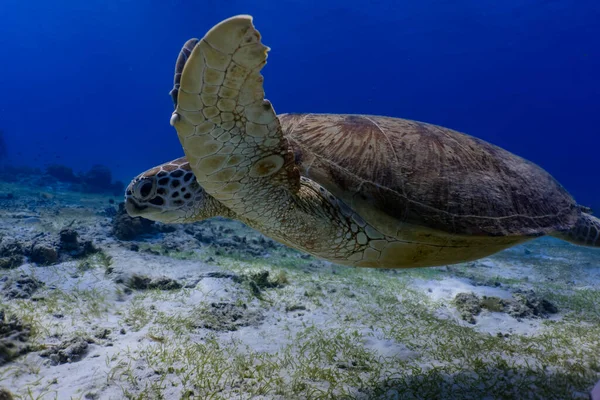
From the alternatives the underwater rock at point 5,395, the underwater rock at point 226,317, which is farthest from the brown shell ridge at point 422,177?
the underwater rock at point 5,395

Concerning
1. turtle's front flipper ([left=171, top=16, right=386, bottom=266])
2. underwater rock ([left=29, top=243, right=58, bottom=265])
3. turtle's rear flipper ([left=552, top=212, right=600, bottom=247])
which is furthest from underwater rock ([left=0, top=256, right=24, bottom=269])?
turtle's rear flipper ([left=552, top=212, right=600, bottom=247])

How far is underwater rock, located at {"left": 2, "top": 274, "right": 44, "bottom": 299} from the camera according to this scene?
346cm

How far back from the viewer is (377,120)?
10.9 feet

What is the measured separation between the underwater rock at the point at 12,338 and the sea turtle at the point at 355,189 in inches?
50.6

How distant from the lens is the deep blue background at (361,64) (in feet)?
201

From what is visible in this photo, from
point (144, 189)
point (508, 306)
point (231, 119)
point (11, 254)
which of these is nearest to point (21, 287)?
point (11, 254)

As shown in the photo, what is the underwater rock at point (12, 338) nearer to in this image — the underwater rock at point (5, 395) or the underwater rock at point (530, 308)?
the underwater rock at point (5, 395)

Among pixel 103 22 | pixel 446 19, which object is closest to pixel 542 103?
pixel 446 19

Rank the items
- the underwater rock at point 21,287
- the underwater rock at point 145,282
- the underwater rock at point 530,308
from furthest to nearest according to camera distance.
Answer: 1. the underwater rock at point 530,308
2. the underwater rock at point 145,282
3. the underwater rock at point 21,287

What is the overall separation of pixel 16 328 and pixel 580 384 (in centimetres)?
446

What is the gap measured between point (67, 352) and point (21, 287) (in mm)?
1888

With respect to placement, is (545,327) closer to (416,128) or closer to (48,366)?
(416,128)

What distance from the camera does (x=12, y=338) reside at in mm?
2438

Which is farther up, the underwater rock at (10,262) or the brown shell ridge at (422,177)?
the brown shell ridge at (422,177)
